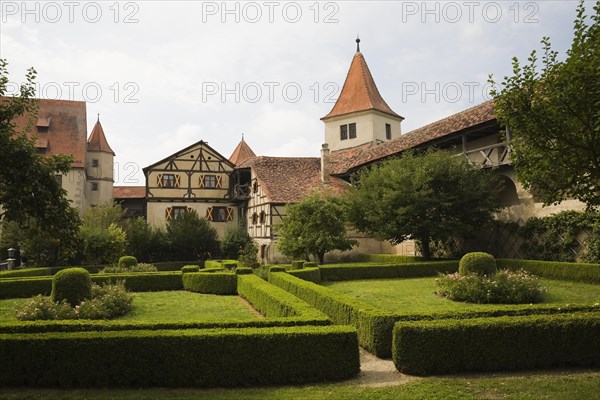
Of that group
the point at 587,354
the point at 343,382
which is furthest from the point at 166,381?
the point at 587,354

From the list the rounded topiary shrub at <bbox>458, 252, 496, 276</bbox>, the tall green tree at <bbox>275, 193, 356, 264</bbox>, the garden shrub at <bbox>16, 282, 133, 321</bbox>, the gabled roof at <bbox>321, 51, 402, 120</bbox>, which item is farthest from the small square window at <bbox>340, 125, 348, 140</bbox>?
the garden shrub at <bbox>16, 282, 133, 321</bbox>

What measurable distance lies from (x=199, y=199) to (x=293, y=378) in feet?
101

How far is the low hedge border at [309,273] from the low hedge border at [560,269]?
7.83 metres

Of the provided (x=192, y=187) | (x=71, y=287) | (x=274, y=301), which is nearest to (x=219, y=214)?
(x=192, y=187)

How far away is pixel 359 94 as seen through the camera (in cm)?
4250

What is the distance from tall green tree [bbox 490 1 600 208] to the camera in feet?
26.8

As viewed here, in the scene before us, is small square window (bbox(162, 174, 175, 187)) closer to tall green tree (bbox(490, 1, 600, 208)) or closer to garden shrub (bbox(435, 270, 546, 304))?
garden shrub (bbox(435, 270, 546, 304))

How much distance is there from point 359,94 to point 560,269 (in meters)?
28.5

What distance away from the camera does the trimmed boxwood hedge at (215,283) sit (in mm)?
17766

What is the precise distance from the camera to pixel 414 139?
27000 millimetres

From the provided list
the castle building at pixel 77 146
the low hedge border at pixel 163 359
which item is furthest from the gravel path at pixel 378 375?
the castle building at pixel 77 146

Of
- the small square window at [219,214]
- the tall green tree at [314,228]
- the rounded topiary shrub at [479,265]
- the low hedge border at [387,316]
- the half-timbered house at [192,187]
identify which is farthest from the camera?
the small square window at [219,214]

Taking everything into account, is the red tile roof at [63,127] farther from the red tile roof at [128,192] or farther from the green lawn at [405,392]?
the green lawn at [405,392]

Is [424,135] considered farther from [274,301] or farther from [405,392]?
[405,392]
